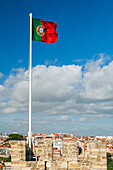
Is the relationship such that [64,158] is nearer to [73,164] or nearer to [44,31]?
[73,164]

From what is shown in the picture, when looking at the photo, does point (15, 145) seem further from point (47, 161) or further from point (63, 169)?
point (63, 169)

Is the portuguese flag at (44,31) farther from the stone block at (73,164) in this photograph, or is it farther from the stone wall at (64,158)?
the stone block at (73,164)

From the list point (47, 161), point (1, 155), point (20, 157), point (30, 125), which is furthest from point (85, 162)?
point (1, 155)

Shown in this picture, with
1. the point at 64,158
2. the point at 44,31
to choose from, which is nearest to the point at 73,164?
the point at 64,158

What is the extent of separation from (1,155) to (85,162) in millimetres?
115970

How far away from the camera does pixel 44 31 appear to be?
770 inches

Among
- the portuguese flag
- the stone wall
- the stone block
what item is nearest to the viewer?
the stone wall

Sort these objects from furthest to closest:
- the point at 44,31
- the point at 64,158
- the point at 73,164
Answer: the point at 44,31 < the point at 64,158 < the point at 73,164

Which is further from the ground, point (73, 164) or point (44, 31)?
point (44, 31)

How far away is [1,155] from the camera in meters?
118

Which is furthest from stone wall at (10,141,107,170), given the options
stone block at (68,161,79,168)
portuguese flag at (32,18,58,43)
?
portuguese flag at (32,18,58,43)

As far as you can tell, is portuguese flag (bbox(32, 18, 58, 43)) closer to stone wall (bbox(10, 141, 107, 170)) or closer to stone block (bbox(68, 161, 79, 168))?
stone wall (bbox(10, 141, 107, 170))

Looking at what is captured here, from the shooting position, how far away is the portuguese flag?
19.3 metres

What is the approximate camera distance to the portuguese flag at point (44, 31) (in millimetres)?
19312
